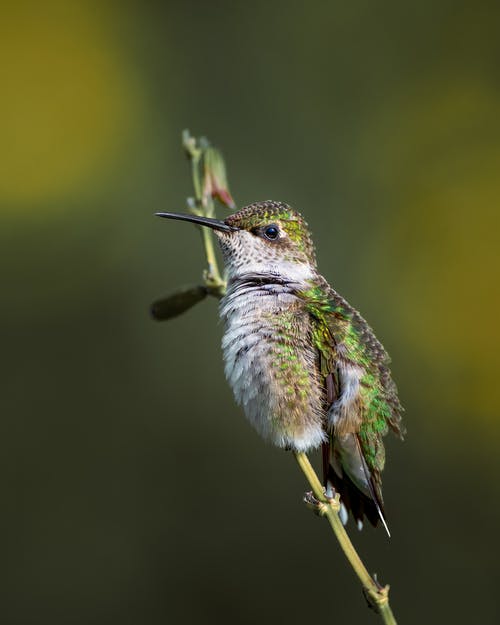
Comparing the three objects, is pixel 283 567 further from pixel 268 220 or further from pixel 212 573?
pixel 268 220

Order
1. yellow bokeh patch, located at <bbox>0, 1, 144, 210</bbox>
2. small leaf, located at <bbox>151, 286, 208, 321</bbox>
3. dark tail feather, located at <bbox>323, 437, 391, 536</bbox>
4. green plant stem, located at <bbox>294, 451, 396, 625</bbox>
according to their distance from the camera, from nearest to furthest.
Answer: green plant stem, located at <bbox>294, 451, 396, 625</bbox>, small leaf, located at <bbox>151, 286, 208, 321</bbox>, dark tail feather, located at <bbox>323, 437, 391, 536</bbox>, yellow bokeh patch, located at <bbox>0, 1, 144, 210</bbox>

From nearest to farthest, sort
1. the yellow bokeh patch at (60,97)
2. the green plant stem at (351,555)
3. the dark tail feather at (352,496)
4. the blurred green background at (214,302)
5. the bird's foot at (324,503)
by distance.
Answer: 1. the green plant stem at (351,555)
2. the bird's foot at (324,503)
3. the dark tail feather at (352,496)
4. the blurred green background at (214,302)
5. the yellow bokeh patch at (60,97)

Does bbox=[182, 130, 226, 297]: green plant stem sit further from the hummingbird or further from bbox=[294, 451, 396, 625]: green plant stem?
bbox=[294, 451, 396, 625]: green plant stem

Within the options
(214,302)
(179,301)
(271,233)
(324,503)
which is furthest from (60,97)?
(324,503)

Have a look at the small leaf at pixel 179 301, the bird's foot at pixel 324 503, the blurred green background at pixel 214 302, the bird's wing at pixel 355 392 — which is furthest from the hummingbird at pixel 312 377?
the blurred green background at pixel 214 302

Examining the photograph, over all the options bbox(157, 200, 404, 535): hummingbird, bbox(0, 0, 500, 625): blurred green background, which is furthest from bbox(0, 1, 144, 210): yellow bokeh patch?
bbox(157, 200, 404, 535): hummingbird

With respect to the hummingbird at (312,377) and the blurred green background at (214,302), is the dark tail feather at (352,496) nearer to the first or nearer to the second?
the hummingbird at (312,377)
